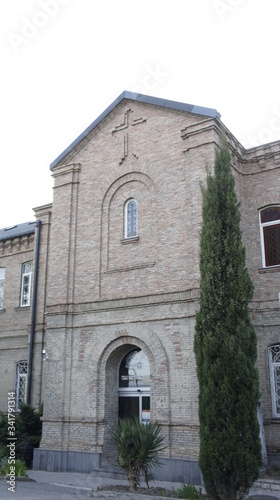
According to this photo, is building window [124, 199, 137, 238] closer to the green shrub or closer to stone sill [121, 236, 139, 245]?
stone sill [121, 236, 139, 245]

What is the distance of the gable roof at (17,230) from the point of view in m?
22.4

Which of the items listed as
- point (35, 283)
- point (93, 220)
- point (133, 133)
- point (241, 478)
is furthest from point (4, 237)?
point (241, 478)

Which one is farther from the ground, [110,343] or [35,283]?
[35,283]

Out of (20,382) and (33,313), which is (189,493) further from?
(20,382)

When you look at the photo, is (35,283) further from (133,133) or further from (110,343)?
(133,133)

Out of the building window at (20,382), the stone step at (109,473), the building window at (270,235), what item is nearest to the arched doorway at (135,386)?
the stone step at (109,473)

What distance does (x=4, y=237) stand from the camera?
75.3 ft

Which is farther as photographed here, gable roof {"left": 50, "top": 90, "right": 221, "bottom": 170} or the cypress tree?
gable roof {"left": 50, "top": 90, "right": 221, "bottom": 170}

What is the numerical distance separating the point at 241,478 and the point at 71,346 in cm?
780

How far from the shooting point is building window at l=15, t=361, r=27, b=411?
20.5 metres

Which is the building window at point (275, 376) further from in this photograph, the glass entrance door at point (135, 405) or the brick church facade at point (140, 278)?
the glass entrance door at point (135, 405)

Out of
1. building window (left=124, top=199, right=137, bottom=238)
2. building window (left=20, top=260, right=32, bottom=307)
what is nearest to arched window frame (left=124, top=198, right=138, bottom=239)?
building window (left=124, top=199, right=137, bottom=238)

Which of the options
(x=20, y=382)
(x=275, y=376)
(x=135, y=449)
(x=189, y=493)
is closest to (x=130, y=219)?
(x=275, y=376)

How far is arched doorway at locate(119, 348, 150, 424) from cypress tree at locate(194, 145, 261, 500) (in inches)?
179
